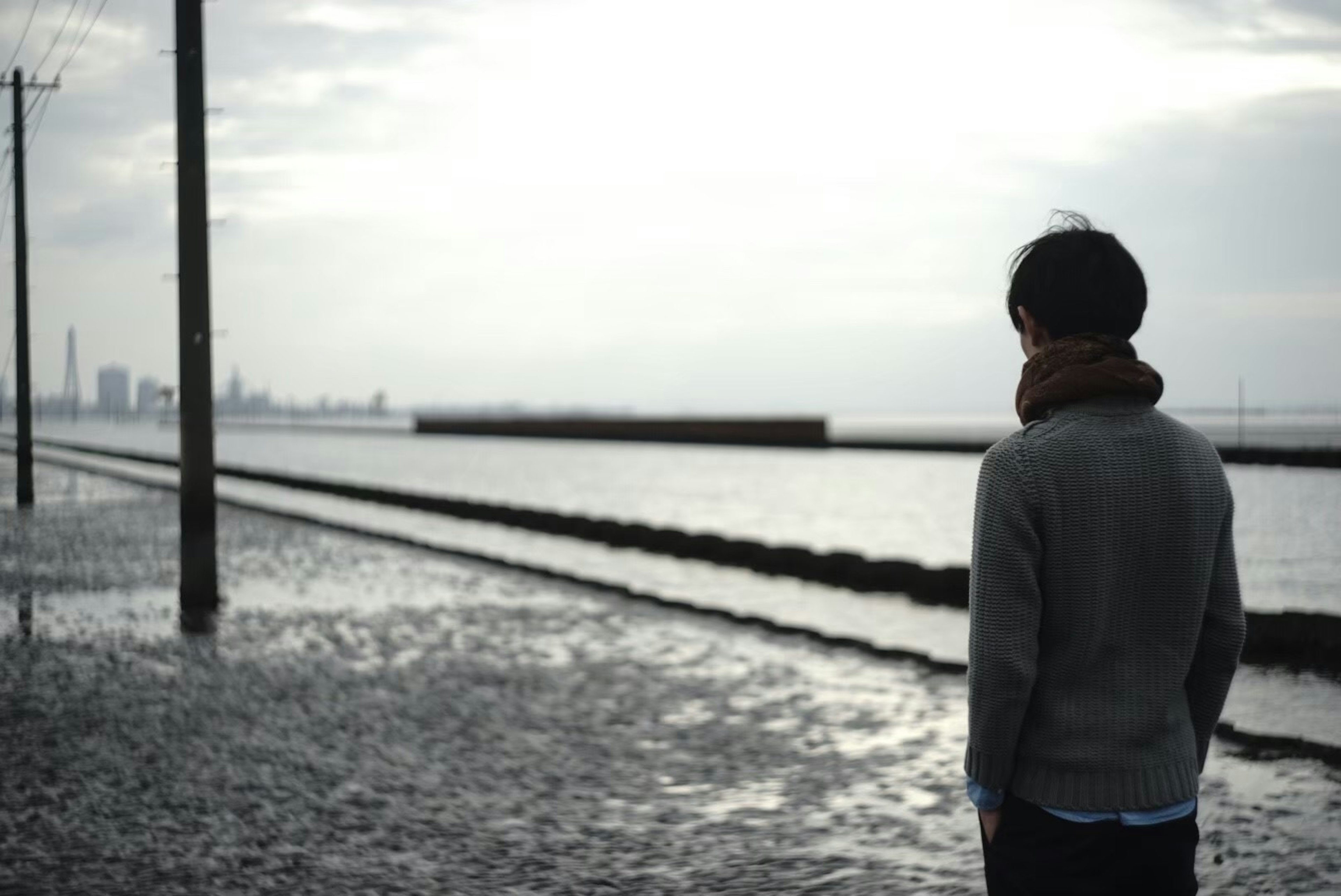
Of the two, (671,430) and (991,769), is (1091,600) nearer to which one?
(991,769)

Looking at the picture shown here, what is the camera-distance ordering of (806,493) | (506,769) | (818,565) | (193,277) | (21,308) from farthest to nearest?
(806,493)
(21,308)
(818,565)
(193,277)
(506,769)

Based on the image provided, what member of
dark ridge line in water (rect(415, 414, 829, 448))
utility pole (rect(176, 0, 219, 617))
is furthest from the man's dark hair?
dark ridge line in water (rect(415, 414, 829, 448))

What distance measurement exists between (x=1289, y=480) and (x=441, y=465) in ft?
91.4

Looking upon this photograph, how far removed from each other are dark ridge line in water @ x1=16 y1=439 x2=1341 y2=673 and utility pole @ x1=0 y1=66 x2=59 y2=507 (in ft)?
21.2

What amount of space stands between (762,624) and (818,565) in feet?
12.8

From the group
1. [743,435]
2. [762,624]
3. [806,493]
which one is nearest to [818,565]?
[762,624]

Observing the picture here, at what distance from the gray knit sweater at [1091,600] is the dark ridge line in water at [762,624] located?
396 cm

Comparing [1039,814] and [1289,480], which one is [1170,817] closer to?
[1039,814]

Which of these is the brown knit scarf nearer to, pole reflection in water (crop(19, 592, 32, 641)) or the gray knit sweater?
the gray knit sweater

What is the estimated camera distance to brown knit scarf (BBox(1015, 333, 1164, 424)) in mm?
2305

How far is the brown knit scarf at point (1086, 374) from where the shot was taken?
→ 90.7 inches

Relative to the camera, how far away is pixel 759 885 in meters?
4.54

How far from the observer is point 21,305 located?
25.5 metres

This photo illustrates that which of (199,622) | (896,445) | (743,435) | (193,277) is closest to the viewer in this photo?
(199,622)
